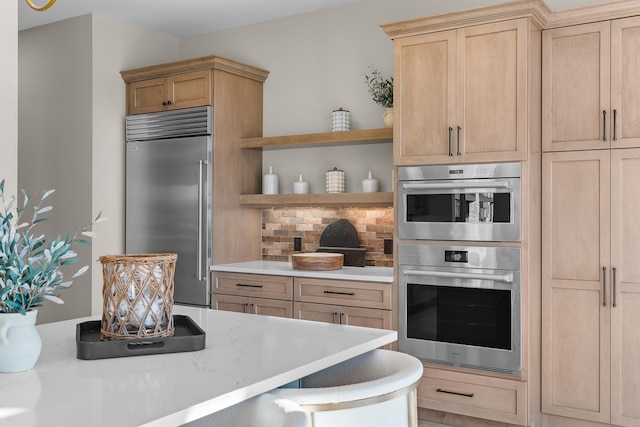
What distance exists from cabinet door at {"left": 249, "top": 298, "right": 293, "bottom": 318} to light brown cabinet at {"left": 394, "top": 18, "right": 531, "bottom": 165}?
122 centimetres

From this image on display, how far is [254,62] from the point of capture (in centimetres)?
516

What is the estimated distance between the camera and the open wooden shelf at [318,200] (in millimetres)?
4258

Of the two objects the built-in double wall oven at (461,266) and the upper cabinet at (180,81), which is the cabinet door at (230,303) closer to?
the built-in double wall oven at (461,266)

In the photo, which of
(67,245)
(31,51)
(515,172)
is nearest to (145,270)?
(67,245)

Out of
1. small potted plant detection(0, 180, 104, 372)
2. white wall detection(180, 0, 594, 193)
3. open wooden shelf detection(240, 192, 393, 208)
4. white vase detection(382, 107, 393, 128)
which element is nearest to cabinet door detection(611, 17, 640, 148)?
white wall detection(180, 0, 594, 193)

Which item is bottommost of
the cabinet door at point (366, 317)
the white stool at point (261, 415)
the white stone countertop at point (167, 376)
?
the cabinet door at point (366, 317)

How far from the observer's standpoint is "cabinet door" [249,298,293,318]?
420 centimetres

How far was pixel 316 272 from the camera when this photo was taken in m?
4.14

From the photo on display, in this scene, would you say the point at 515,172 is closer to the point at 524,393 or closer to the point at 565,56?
the point at 565,56

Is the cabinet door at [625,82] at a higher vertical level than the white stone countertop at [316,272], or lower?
higher

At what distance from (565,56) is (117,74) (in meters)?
3.42

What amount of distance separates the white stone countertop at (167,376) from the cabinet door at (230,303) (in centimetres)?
246

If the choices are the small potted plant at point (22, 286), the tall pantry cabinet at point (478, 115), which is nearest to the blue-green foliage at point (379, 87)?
the tall pantry cabinet at point (478, 115)

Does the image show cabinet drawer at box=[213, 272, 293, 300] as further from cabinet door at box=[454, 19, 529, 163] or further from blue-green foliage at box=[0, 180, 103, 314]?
blue-green foliage at box=[0, 180, 103, 314]
